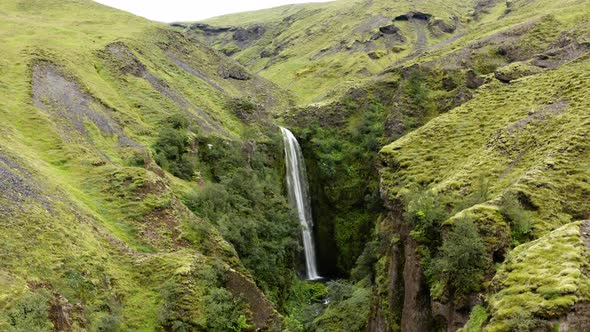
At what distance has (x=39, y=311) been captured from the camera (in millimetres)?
17219

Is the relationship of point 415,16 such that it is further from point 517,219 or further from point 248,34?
point 517,219

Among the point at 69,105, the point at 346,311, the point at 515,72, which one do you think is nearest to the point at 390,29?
the point at 515,72

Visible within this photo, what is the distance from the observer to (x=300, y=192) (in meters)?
55.0

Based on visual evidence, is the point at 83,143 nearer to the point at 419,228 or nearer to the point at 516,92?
the point at 419,228

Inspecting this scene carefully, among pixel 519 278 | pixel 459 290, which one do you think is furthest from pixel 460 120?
pixel 519 278

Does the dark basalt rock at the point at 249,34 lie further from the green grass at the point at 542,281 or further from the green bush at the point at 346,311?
the green grass at the point at 542,281

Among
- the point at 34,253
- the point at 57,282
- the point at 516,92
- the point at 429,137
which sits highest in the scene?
the point at 516,92

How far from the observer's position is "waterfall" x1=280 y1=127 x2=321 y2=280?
170 feet

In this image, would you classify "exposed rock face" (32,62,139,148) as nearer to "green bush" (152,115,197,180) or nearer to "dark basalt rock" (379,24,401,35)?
"green bush" (152,115,197,180)

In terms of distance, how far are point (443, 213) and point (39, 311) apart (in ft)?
63.4

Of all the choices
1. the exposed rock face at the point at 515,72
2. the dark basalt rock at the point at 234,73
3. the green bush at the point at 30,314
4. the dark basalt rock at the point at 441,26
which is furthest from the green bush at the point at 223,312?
the dark basalt rock at the point at 441,26

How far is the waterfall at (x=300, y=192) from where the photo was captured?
170 feet

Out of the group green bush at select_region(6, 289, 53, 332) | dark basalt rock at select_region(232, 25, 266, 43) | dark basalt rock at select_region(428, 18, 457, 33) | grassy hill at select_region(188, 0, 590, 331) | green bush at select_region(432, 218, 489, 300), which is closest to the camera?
green bush at select_region(6, 289, 53, 332)

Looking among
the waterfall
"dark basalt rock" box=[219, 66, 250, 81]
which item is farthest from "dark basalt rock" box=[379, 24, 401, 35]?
the waterfall
